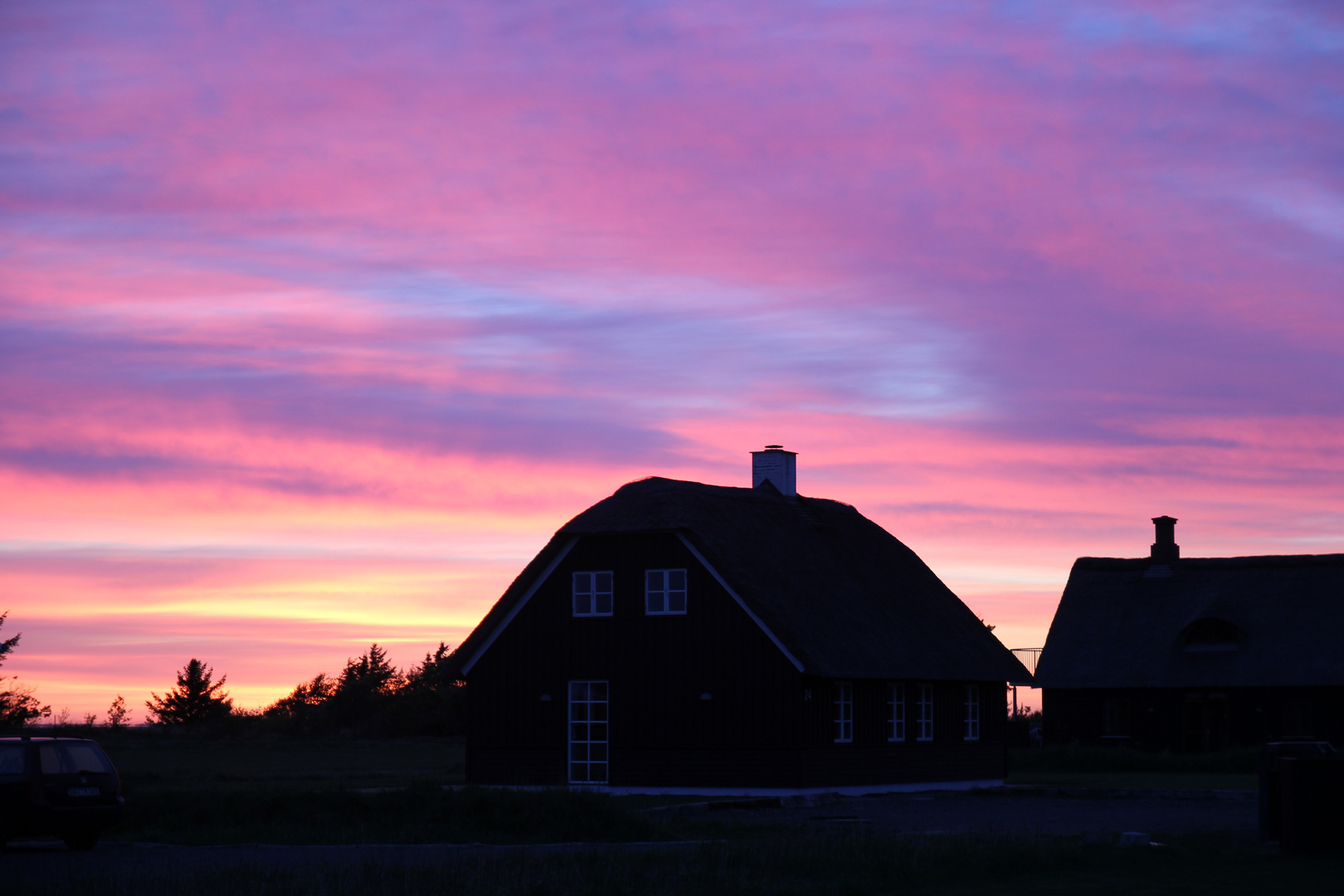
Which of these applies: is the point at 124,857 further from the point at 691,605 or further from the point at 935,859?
the point at 691,605

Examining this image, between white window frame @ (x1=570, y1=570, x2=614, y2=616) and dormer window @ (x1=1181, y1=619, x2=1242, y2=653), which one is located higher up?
white window frame @ (x1=570, y1=570, x2=614, y2=616)

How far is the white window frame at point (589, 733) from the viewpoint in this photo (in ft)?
129

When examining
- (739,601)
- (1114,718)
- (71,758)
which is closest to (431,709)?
(1114,718)

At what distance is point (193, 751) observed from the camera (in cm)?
6569

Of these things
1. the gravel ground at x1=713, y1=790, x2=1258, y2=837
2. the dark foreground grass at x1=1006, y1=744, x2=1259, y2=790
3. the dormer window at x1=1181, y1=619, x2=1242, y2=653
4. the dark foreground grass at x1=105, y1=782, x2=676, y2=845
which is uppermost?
the dormer window at x1=1181, y1=619, x2=1242, y2=653

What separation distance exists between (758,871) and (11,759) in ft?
34.5

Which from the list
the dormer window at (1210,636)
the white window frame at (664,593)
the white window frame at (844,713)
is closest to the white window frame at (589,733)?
A: the white window frame at (664,593)

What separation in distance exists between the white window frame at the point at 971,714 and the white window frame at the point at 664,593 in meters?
11.3

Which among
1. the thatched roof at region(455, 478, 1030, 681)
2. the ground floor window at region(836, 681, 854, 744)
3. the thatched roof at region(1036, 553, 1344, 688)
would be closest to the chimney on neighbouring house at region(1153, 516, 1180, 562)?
the thatched roof at region(1036, 553, 1344, 688)

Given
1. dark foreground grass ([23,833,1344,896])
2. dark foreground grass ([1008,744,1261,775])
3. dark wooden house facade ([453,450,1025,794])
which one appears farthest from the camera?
dark foreground grass ([1008,744,1261,775])

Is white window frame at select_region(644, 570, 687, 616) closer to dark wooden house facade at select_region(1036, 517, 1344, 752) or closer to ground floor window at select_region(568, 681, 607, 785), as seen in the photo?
ground floor window at select_region(568, 681, 607, 785)

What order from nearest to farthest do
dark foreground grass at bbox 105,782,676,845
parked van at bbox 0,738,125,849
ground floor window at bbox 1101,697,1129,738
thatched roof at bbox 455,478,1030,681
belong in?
1. parked van at bbox 0,738,125,849
2. dark foreground grass at bbox 105,782,676,845
3. thatched roof at bbox 455,478,1030,681
4. ground floor window at bbox 1101,697,1129,738

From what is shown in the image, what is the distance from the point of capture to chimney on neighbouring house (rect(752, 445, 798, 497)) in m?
47.5

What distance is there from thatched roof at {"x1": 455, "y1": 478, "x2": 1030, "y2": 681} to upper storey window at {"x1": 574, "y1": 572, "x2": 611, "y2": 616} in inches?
39.0
